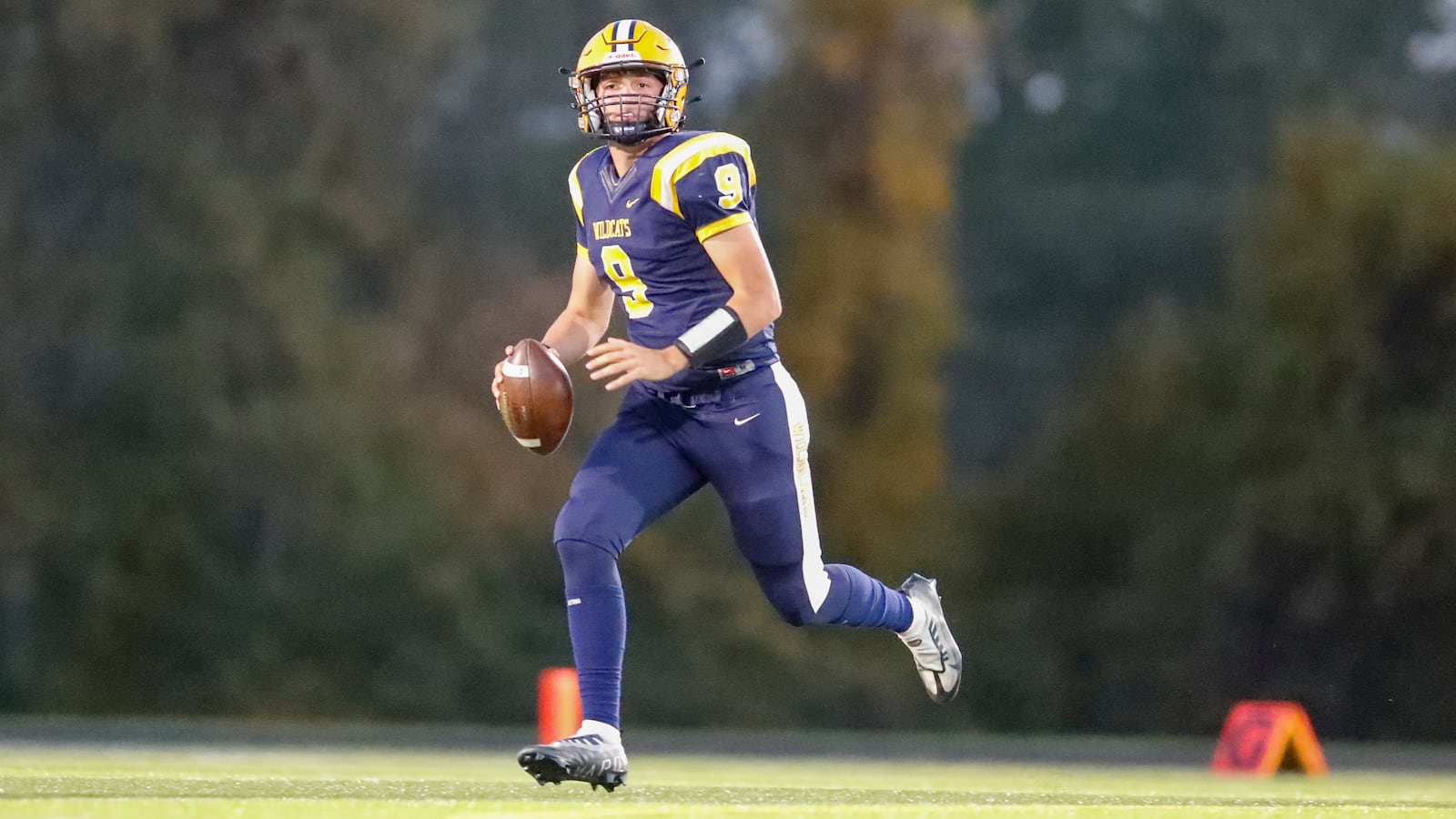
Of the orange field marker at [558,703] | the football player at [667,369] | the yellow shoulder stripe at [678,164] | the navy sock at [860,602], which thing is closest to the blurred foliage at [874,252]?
the orange field marker at [558,703]

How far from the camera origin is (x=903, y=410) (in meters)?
13.3

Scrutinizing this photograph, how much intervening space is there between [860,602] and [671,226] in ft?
3.13

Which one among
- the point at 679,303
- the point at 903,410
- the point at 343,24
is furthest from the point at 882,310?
the point at 679,303

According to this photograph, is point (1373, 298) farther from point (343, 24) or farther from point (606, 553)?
point (606, 553)

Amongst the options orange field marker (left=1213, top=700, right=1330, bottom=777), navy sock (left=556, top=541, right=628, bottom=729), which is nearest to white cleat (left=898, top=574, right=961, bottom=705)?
navy sock (left=556, top=541, right=628, bottom=729)

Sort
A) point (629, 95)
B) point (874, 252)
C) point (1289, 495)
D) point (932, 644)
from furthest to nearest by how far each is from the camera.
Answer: point (874, 252), point (1289, 495), point (932, 644), point (629, 95)

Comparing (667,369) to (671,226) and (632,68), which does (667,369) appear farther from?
(632,68)

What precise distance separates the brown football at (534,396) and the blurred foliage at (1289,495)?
25.6 ft

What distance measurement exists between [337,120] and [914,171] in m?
3.22

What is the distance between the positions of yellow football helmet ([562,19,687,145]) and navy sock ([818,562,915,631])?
100cm

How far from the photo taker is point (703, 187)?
4.63 metres

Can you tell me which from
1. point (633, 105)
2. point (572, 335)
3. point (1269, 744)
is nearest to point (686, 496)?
point (572, 335)

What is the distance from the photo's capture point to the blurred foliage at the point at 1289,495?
38.7 feet

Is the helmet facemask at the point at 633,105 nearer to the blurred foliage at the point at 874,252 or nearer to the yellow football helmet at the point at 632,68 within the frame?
the yellow football helmet at the point at 632,68
